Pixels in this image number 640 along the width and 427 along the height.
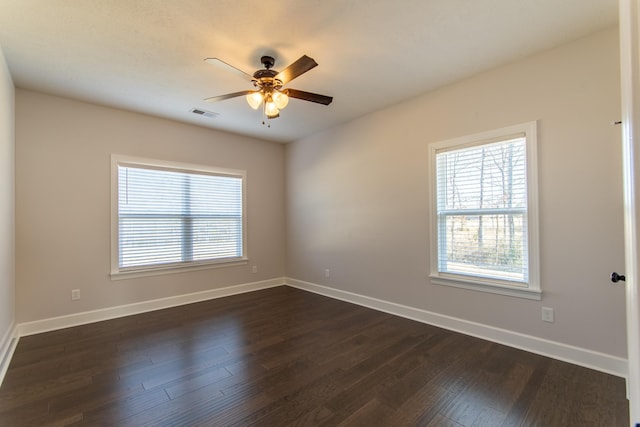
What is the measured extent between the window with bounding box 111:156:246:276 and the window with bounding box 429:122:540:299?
3.20 metres

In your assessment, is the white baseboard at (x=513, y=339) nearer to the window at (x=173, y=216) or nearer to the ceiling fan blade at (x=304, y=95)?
the window at (x=173, y=216)

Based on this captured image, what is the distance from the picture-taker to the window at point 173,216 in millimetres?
3889

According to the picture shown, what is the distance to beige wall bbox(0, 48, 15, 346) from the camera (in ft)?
8.47

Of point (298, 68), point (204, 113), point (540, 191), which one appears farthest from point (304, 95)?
point (540, 191)

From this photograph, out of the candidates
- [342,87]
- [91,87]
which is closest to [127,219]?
[91,87]

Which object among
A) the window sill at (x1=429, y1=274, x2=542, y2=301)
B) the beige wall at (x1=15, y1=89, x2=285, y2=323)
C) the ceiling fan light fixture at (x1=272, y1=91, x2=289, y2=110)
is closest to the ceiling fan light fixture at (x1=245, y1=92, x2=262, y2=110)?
the ceiling fan light fixture at (x1=272, y1=91, x2=289, y2=110)

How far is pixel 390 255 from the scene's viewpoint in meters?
3.87

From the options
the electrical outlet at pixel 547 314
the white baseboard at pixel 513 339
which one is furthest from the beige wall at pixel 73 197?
the electrical outlet at pixel 547 314

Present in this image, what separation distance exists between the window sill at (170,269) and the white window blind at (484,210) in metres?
3.22

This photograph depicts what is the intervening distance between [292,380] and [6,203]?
311cm

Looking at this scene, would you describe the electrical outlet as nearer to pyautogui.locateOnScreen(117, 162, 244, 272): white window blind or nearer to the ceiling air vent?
pyautogui.locateOnScreen(117, 162, 244, 272): white window blind

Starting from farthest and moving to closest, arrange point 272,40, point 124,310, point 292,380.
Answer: point 124,310 → point 272,40 → point 292,380

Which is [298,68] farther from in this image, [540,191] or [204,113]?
[540,191]

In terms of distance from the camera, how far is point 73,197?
3.54 meters
